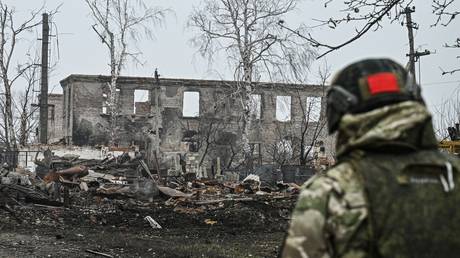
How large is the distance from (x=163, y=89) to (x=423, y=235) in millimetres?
42915

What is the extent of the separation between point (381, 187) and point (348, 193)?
0.11 metres

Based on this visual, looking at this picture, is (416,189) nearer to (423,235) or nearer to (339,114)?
(423,235)

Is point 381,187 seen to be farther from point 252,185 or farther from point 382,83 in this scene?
point 252,185

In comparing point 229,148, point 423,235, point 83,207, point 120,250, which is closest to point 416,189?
point 423,235

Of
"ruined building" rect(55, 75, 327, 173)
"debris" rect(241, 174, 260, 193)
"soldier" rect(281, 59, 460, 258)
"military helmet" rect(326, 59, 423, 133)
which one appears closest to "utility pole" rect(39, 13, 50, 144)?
"ruined building" rect(55, 75, 327, 173)

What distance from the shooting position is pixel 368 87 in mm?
2248

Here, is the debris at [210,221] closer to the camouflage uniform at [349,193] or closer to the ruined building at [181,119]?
the camouflage uniform at [349,193]

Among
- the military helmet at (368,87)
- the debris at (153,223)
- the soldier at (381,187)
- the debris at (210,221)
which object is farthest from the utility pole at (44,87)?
the soldier at (381,187)

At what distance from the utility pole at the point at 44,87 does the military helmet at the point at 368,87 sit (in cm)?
3619

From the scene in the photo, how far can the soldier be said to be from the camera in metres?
2.11

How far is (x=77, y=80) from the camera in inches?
1734

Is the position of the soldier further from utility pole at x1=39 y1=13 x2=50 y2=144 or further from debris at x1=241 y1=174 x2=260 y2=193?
utility pole at x1=39 y1=13 x2=50 y2=144

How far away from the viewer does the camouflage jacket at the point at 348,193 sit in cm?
211

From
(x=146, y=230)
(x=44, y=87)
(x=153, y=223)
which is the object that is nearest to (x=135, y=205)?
(x=153, y=223)
